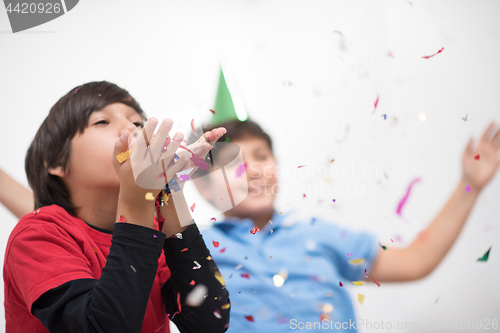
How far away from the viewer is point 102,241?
43cm

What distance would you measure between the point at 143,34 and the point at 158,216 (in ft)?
1.99

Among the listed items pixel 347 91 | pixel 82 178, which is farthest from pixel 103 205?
pixel 347 91

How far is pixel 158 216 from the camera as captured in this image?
16.2 inches

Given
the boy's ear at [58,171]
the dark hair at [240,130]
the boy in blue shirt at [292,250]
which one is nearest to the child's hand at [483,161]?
the boy in blue shirt at [292,250]

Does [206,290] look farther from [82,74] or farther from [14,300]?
[82,74]

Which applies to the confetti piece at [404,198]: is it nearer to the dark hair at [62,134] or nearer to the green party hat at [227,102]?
the green party hat at [227,102]

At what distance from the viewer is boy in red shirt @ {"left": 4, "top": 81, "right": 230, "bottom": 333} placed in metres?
0.31

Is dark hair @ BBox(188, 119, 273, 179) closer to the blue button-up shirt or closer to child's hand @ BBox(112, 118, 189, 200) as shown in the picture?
the blue button-up shirt

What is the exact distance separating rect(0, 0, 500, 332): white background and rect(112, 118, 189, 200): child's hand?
46cm

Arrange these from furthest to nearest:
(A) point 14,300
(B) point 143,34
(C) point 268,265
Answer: (B) point 143,34
(C) point 268,265
(A) point 14,300

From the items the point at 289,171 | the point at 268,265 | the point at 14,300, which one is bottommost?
the point at 268,265

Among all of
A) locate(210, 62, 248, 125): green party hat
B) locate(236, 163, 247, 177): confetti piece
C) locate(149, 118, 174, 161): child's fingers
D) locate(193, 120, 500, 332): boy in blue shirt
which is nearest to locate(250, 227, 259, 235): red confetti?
locate(193, 120, 500, 332): boy in blue shirt

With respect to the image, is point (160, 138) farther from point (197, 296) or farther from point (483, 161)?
point (483, 161)

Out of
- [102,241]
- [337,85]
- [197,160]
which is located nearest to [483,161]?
[337,85]
